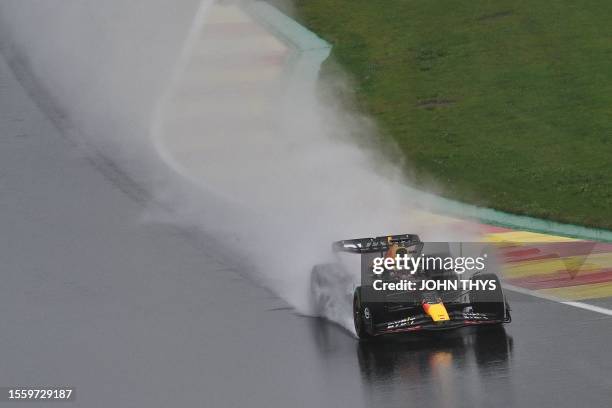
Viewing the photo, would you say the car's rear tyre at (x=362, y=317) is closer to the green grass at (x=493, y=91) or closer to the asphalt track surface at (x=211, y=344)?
the asphalt track surface at (x=211, y=344)

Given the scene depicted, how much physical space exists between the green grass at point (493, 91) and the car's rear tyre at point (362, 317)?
6426 mm

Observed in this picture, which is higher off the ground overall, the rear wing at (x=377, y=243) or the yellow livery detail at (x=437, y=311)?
the rear wing at (x=377, y=243)

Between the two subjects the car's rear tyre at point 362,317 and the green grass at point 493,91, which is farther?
the green grass at point 493,91

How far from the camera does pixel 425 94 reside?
97.5ft

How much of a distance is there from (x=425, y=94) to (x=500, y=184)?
6.26 metres

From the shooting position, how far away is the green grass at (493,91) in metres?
23.8

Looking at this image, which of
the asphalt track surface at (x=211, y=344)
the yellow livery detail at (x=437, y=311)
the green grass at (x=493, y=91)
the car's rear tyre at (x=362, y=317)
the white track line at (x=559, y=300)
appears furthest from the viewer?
the green grass at (x=493, y=91)

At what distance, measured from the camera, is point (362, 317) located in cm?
1600

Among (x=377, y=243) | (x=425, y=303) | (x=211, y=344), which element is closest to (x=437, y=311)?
(x=425, y=303)

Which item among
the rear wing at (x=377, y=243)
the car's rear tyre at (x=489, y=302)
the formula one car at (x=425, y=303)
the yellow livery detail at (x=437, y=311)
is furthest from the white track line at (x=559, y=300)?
the yellow livery detail at (x=437, y=311)

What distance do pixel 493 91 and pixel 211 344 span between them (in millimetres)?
14996

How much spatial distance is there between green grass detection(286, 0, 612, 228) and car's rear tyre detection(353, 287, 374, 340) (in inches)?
253

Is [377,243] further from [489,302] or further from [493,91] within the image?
[493,91]

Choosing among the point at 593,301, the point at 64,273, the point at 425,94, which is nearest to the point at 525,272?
the point at 593,301
